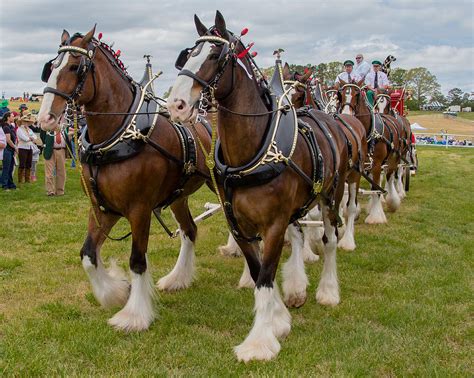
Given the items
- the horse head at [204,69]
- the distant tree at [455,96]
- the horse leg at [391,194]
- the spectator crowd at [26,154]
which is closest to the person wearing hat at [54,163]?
the spectator crowd at [26,154]

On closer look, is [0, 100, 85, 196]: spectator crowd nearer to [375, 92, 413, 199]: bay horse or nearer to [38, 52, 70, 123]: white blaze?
[375, 92, 413, 199]: bay horse

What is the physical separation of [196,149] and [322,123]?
1.31 m

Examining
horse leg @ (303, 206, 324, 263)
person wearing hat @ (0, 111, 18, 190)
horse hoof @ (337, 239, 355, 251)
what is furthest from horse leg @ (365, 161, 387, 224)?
person wearing hat @ (0, 111, 18, 190)

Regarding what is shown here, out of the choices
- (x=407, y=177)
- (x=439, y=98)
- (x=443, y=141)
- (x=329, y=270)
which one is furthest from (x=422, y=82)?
(x=329, y=270)

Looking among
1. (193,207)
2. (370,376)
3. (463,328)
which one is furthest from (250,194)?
(193,207)

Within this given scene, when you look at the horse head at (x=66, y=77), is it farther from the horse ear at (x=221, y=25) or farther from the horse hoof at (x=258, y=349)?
the horse hoof at (x=258, y=349)

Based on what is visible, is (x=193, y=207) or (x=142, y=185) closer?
(x=142, y=185)

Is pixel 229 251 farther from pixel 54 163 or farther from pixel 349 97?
pixel 54 163

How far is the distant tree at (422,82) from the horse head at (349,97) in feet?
233

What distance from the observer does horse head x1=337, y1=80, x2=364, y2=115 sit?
29.7 ft

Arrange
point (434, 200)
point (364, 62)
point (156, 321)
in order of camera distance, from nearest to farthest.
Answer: point (156, 321) < point (434, 200) < point (364, 62)

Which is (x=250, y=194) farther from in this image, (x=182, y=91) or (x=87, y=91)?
(x=87, y=91)

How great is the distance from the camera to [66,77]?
4.19m

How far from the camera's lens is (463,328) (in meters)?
4.73
